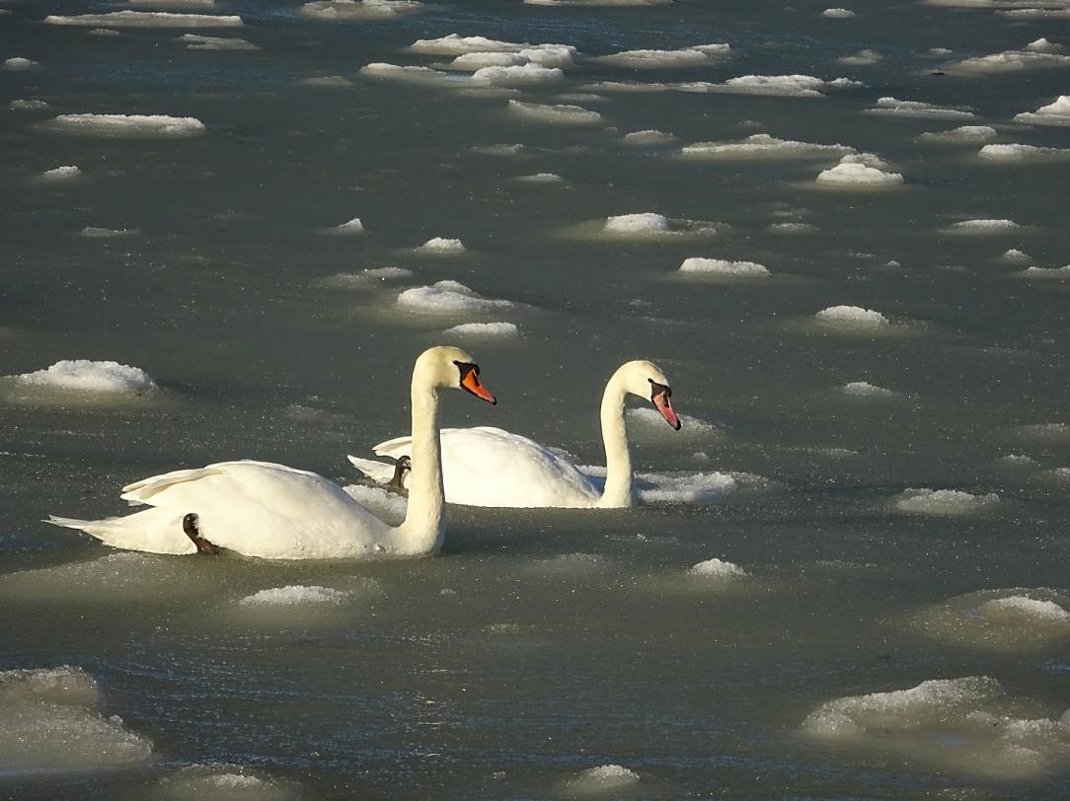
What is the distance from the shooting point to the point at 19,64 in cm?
1894

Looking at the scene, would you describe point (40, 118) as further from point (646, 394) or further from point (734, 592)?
point (734, 592)

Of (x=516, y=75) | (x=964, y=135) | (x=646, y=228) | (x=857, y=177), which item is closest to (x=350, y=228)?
(x=646, y=228)

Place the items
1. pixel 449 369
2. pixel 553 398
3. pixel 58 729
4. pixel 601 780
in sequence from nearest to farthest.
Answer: pixel 601 780
pixel 58 729
pixel 449 369
pixel 553 398

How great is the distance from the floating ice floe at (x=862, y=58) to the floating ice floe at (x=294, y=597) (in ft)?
52.4

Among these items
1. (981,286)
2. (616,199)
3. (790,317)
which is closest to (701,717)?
(790,317)

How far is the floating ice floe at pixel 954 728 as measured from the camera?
516 centimetres

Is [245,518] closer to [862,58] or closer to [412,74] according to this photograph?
[412,74]

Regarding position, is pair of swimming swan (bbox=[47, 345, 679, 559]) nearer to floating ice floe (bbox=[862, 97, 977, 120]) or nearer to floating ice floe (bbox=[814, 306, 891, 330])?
floating ice floe (bbox=[814, 306, 891, 330])

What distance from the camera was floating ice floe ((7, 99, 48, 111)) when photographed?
54.8ft

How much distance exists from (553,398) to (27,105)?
854cm

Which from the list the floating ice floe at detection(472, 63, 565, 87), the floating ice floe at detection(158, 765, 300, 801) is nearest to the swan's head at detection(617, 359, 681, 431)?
the floating ice floe at detection(158, 765, 300, 801)

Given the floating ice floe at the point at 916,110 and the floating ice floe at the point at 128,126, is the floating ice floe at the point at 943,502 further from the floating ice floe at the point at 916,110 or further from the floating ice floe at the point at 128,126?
the floating ice floe at the point at 916,110

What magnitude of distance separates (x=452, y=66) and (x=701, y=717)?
15.0 metres

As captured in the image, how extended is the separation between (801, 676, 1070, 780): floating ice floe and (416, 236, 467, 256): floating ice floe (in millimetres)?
7305
